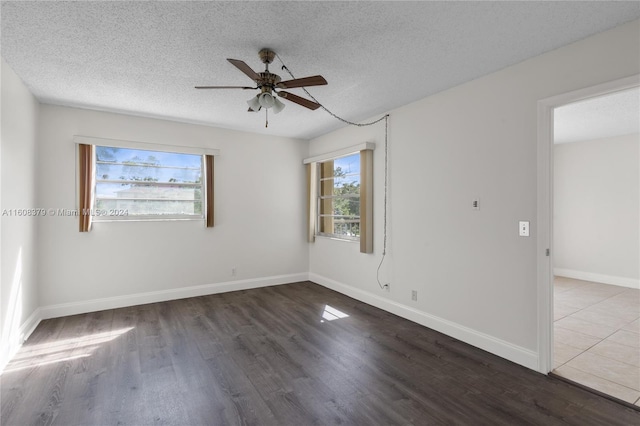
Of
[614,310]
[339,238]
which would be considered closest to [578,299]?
[614,310]

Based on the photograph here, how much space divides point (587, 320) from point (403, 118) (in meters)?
3.24

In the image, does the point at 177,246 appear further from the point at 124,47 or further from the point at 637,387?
the point at 637,387

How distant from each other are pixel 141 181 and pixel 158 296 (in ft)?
5.37

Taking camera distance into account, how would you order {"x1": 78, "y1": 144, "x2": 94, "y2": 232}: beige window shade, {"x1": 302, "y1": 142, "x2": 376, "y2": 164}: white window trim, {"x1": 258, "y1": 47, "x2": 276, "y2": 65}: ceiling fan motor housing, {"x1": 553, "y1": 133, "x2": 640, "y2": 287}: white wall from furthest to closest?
{"x1": 553, "y1": 133, "x2": 640, "y2": 287}: white wall, {"x1": 302, "y1": 142, "x2": 376, "y2": 164}: white window trim, {"x1": 78, "y1": 144, "x2": 94, "y2": 232}: beige window shade, {"x1": 258, "y1": 47, "x2": 276, "y2": 65}: ceiling fan motor housing

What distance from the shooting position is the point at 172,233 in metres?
4.60

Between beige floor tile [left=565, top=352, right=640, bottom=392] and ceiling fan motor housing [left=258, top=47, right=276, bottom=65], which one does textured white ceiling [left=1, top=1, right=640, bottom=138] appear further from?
beige floor tile [left=565, top=352, right=640, bottom=392]

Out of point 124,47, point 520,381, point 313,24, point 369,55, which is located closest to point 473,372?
point 520,381

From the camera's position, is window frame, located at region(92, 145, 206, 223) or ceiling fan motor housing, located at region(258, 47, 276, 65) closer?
ceiling fan motor housing, located at region(258, 47, 276, 65)

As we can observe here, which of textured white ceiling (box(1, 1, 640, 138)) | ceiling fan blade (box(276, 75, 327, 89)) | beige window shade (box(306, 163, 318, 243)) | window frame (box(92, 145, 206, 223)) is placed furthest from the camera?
beige window shade (box(306, 163, 318, 243))

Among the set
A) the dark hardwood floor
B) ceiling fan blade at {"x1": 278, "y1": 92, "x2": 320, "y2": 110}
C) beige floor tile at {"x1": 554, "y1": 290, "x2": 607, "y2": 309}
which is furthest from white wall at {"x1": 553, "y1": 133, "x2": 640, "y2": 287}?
ceiling fan blade at {"x1": 278, "y1": 92, "x2": 320, "y2": 110}

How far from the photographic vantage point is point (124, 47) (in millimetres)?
2475

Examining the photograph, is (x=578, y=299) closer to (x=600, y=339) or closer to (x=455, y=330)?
(x=600, y=339)

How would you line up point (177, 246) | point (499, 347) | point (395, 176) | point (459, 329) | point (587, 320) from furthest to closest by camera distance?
point (177, 246) → point (395, 176) → point (587, 320) → point (459, 329) → point (499, 347)

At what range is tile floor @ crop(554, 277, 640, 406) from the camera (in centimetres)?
244
